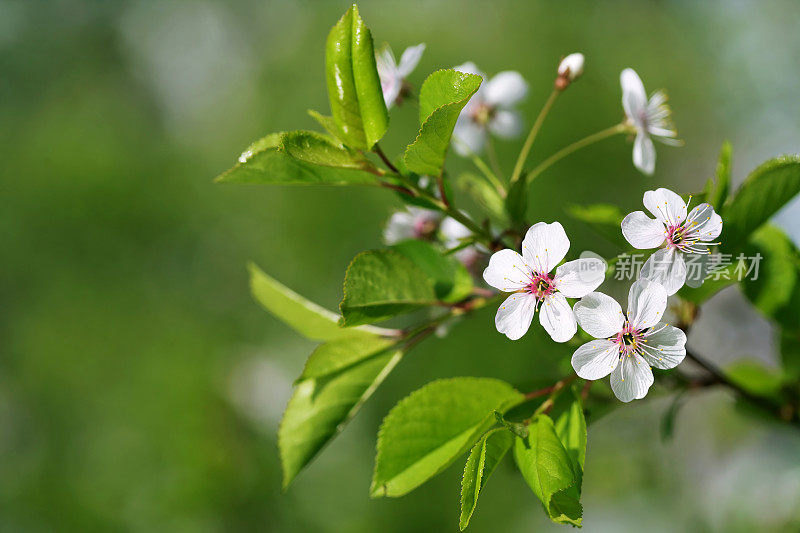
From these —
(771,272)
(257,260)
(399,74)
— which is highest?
(399,74)

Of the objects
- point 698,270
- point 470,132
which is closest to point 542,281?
point 698,270

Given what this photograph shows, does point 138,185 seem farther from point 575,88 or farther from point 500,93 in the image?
point 500,93

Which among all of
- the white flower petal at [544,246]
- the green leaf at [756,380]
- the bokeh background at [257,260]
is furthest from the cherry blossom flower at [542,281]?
the bokeh background at [257,260]

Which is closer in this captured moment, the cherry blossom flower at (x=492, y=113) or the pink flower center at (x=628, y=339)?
the pink flower center at (x=628, y=339)

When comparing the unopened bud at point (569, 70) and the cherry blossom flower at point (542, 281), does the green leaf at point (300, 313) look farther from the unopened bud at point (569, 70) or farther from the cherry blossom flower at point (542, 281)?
the unopened bud at point (569, 70)

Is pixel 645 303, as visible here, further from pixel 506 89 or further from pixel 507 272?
pixel 506 89

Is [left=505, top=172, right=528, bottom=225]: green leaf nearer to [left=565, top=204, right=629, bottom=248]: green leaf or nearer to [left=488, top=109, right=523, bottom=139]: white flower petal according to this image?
[left=565, top=204, right=629, bottom=248]: green leaf

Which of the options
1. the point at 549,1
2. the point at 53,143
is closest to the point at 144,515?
the point at 53,143
